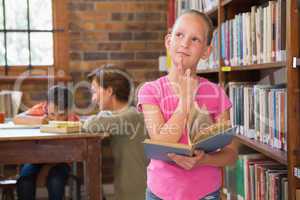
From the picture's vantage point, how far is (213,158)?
1.39 m

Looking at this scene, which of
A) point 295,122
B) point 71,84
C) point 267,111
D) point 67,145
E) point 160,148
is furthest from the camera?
point 71,84

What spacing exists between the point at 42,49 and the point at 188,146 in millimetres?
3061

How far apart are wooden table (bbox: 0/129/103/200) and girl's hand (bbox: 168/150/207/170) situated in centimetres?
109

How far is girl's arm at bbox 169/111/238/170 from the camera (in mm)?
1337

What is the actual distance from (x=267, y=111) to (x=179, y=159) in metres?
0.95

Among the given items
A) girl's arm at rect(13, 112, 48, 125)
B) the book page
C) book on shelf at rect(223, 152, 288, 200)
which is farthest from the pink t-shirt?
girl's arm at rect(13, 112, 48, 125)

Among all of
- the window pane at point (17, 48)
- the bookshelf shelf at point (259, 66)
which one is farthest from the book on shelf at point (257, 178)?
the window pane at point (17, 48)

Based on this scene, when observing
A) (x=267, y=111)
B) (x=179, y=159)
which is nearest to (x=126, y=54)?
(x=267, y=111)

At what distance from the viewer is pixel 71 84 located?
3.99 meters

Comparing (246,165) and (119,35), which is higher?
(119,35)

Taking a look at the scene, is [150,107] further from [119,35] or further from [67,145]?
[119,35]

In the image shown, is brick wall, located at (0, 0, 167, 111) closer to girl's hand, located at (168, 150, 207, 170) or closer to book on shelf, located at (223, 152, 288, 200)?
book on shelf, located at (223, 152, 288, 200)

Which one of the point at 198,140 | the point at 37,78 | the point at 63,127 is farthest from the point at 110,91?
the point at 37,78

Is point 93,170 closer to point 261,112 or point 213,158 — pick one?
point 261,112
